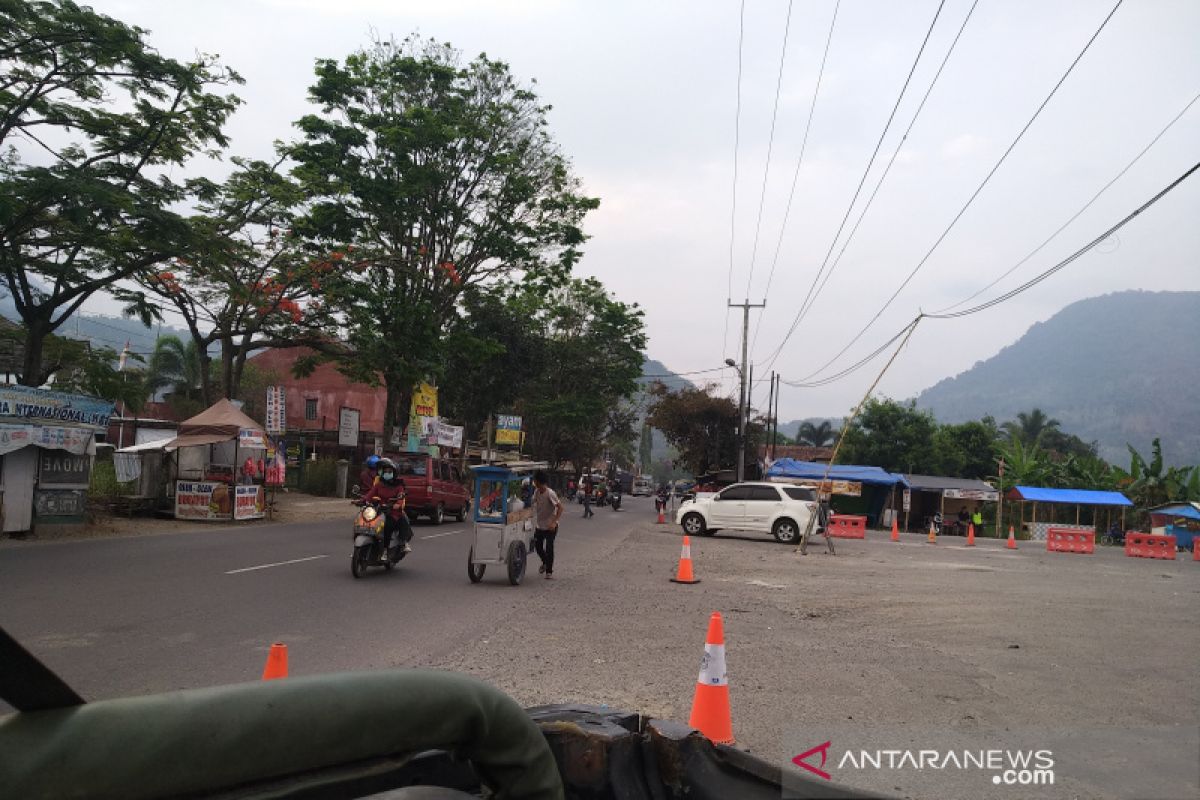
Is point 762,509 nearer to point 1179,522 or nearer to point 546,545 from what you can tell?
point 546,545

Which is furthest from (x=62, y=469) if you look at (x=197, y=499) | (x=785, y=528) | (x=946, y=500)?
(x=946, y=500)

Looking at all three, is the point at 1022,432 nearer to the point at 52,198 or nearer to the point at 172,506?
the point at 172,506

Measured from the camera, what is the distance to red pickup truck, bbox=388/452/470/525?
24359 mm

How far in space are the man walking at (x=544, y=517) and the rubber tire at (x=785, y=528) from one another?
40.7 ft

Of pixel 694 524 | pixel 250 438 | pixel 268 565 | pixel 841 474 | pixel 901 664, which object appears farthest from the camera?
pixel 841 474

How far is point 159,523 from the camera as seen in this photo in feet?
65.2

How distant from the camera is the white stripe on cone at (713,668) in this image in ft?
17.5

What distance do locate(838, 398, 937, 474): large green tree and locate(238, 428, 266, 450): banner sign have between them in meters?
45.7

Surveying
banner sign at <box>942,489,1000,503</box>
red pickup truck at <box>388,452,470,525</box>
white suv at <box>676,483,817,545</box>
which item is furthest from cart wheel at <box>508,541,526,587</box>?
banner sign at <box>942,489,1000,503</box>

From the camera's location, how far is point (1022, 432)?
79750mm

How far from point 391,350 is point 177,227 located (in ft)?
35.4

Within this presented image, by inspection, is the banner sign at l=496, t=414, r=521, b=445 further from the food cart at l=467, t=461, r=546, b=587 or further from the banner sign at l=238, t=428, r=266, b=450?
the food cart at l=467, t=461, r=546, b=587

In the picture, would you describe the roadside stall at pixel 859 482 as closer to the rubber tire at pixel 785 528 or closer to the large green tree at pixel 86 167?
the rubber tire at pixel 785 528

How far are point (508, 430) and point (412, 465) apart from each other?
23892 mm
